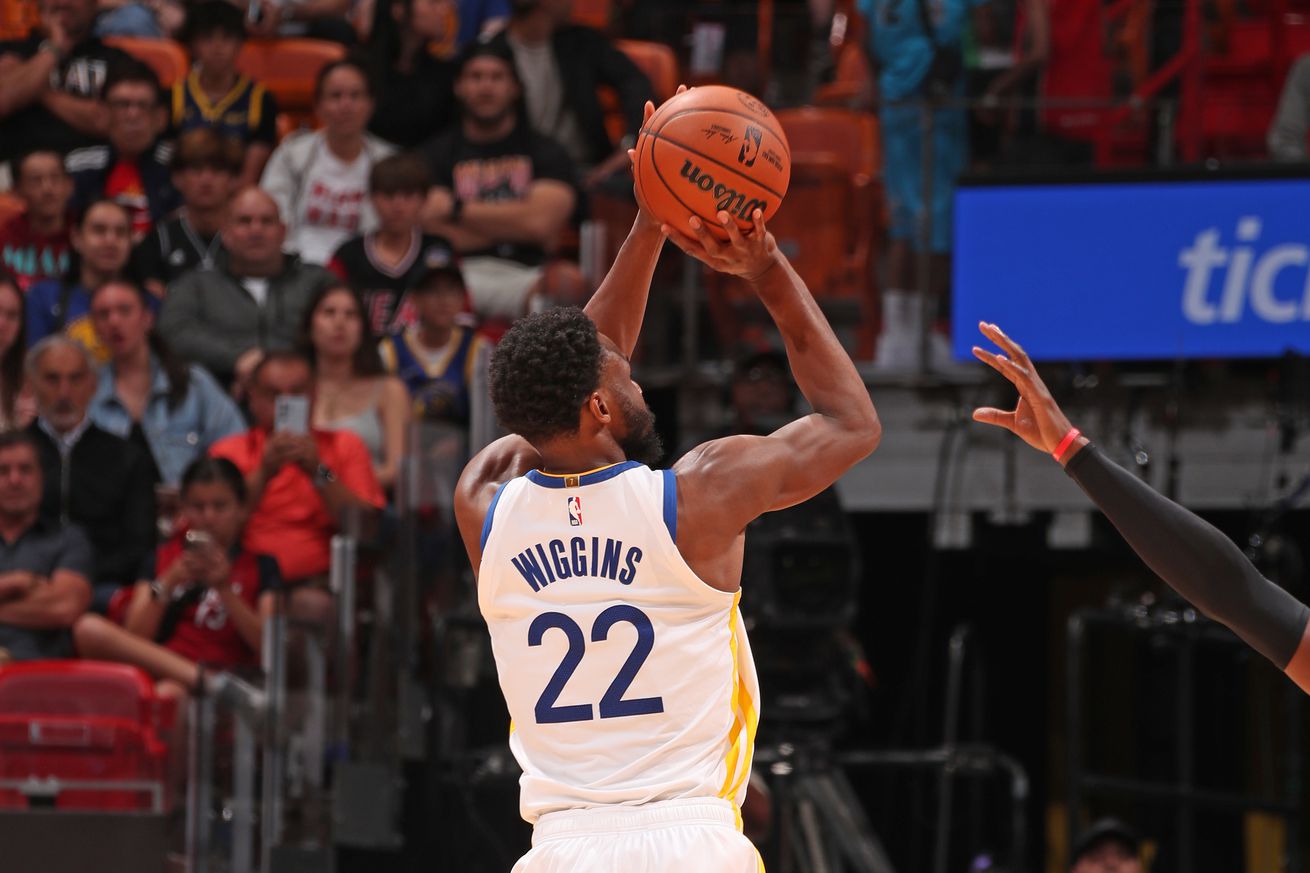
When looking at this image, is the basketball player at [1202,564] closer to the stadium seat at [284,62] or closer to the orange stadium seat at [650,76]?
the orange stadium seat at [650,76]

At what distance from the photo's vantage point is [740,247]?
408 centimetres

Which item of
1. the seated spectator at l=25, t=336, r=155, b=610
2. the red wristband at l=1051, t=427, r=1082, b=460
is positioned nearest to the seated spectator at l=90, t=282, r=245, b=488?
the seated spectator at l=25, t=336, r=155, b=610

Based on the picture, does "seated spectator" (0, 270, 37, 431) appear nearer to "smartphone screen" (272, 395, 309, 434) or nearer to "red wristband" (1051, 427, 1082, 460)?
"smartphone screen" (272, 395, 309, 434)

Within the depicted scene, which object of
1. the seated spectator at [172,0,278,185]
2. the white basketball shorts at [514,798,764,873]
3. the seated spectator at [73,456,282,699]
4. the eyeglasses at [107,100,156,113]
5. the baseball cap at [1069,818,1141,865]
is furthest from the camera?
the seated spectator at [172,0,278,185]

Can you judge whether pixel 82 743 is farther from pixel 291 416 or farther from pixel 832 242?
pixel 832 242

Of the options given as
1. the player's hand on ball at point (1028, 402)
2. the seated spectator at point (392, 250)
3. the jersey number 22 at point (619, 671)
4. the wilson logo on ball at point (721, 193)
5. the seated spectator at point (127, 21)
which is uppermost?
the seated spectator at point (127, 21)

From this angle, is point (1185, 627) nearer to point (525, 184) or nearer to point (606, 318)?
point (525, 184)

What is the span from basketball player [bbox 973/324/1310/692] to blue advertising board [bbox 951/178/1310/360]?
18.0ft

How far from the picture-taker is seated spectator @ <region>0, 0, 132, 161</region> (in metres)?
10.4

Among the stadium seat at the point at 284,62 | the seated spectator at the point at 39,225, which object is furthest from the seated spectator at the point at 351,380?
the stadium seat at the point at 284,62

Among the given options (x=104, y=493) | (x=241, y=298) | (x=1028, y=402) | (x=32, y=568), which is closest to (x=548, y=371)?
(x=1028, y=402)

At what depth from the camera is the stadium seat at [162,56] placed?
10984mm

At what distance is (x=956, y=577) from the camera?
1263 cm

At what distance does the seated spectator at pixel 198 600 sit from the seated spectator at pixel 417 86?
3.31 meters
